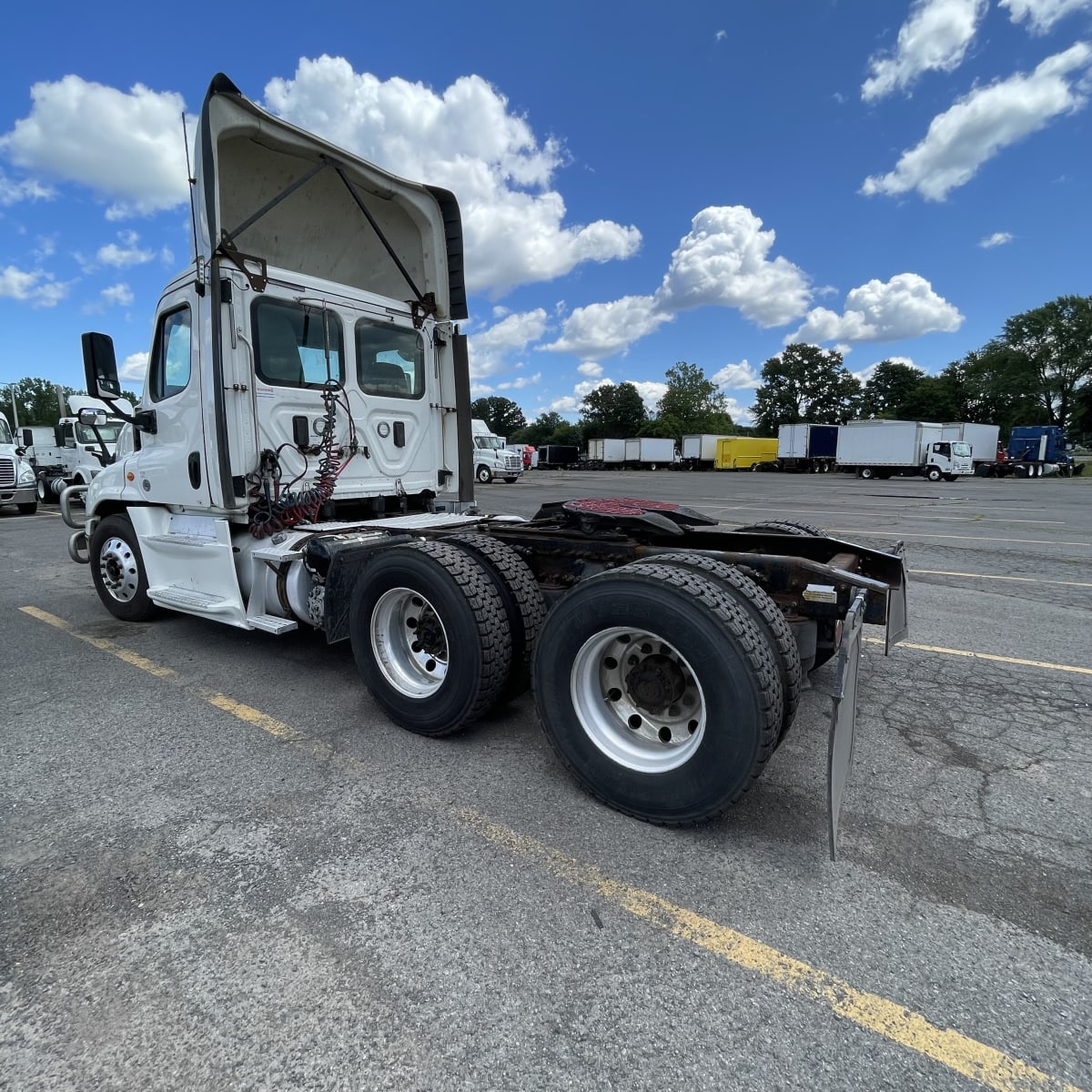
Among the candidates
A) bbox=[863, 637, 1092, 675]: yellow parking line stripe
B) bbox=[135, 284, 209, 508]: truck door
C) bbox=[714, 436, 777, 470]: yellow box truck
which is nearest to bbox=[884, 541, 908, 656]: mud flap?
bbox=[863, 637, 1092, 675]: yellow parking line stripe

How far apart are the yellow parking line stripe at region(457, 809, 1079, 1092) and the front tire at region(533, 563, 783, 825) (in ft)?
1.42

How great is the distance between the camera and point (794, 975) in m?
1.99

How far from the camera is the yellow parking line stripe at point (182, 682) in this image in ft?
12.5

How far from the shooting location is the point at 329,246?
5.74m

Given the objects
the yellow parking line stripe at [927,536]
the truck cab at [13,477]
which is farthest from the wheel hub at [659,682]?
the truck cab at [13,477]

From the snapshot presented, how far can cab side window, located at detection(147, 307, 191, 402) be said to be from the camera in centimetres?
486

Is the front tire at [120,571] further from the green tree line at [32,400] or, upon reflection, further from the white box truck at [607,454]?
the green tree line at [32,400]

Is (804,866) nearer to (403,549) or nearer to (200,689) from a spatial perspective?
(403,549)

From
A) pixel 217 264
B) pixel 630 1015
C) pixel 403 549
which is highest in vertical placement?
pixel 217 264

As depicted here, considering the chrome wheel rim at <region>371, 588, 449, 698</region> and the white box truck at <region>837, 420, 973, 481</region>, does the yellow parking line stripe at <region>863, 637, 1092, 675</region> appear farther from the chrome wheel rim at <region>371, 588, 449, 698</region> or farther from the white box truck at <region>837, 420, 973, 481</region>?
the white box truck at <region>837, 420, 973, 481</region>

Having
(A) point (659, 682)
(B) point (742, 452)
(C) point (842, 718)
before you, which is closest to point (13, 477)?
(A) point (659, 682)

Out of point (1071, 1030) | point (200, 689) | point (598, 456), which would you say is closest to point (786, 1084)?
point (1071, 1030)

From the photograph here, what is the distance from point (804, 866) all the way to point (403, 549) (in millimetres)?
2425

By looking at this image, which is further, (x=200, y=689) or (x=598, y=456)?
Answer: (x=598, y=456)
